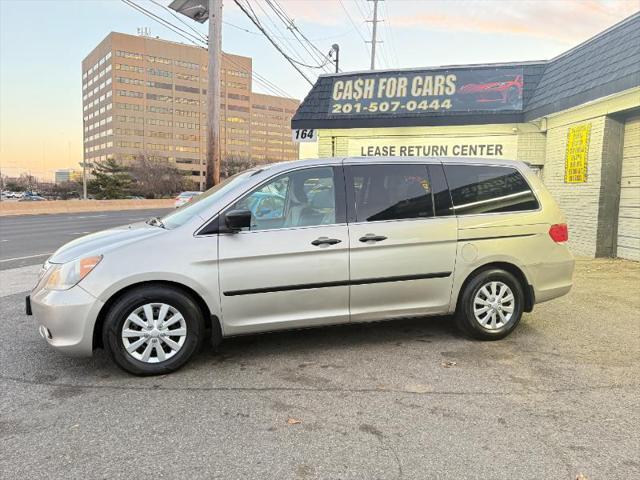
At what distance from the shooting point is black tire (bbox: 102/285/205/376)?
371 centimetres

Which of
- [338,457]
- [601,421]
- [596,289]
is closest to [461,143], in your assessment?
[596,289]

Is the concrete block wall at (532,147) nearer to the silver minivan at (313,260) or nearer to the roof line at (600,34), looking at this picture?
the roof line at (600,34)

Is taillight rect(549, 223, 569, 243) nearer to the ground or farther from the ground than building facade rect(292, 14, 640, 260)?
nearer to the ground

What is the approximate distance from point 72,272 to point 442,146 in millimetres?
10431

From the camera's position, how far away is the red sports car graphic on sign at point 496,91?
11586 millimetres

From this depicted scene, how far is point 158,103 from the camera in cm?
13350

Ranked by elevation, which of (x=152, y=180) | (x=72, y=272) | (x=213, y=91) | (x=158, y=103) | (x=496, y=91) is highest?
(x=158, y=103)

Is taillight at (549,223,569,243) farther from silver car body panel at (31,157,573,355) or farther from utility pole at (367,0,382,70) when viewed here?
utility pole at (367,0,382,70)

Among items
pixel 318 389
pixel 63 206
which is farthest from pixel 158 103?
pixel 318 389

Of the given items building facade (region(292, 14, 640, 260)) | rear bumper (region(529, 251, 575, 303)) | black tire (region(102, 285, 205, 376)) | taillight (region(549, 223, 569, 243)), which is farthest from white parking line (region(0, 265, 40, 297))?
building facade (region(292, 14, 640, 260))

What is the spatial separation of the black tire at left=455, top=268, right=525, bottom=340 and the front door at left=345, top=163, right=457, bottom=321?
0.18 metres

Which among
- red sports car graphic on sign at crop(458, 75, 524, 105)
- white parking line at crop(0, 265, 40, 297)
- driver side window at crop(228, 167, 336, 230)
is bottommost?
white parking line at crop(0, 265, 40, 297)

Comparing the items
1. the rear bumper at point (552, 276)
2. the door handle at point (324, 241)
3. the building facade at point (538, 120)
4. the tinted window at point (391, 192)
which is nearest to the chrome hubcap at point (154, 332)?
the door handle at point (324, 241)

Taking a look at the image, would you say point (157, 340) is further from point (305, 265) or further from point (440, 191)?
point (440, 191)
